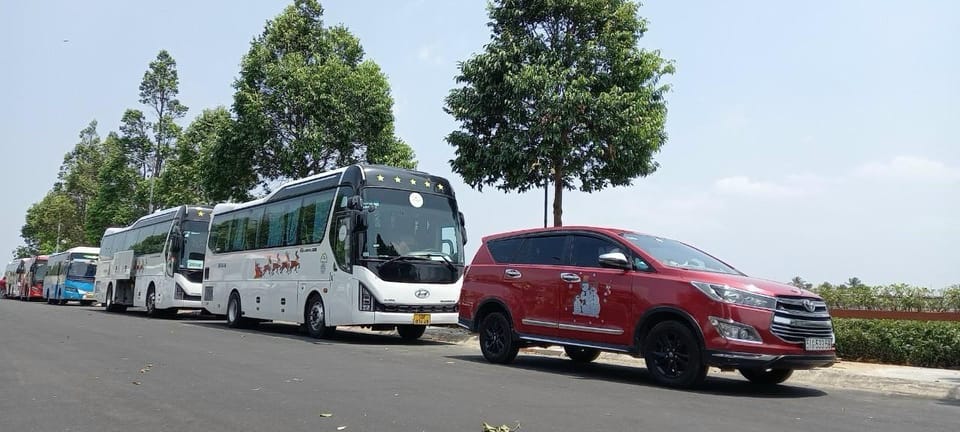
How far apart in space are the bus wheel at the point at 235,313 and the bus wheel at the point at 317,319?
4.21 meters

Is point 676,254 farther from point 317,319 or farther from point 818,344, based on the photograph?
point 317,319

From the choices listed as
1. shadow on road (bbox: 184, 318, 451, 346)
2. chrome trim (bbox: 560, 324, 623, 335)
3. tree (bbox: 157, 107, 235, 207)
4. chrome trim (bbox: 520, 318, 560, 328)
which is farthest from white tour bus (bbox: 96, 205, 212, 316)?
chrome trim (bbox: 560, 324, 623, 335)

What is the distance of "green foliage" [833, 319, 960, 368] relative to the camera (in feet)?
37.2

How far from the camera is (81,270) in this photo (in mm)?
39969

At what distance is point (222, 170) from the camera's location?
29.6 metres

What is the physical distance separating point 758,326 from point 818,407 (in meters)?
1.01

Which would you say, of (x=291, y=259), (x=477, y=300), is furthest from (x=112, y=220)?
(x=477, y=300)

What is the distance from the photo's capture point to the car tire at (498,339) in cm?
1112

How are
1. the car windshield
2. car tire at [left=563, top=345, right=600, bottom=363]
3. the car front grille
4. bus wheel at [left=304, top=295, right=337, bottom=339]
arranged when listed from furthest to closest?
bus wheel at [left=304, top=295, right=337, bottom=339] < car tire at [left=563, top=345, right=600, bottom=363] < the car windshield < the car front grille

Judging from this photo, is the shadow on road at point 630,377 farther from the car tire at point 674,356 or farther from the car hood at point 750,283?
the car hood at point 750,283

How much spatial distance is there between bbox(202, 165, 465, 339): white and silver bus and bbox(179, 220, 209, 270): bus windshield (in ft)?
24.5

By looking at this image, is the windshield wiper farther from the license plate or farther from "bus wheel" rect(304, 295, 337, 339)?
the license plate

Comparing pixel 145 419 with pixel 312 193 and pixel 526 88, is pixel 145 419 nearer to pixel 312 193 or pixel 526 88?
pixel 312 193

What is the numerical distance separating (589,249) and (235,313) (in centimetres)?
1306
